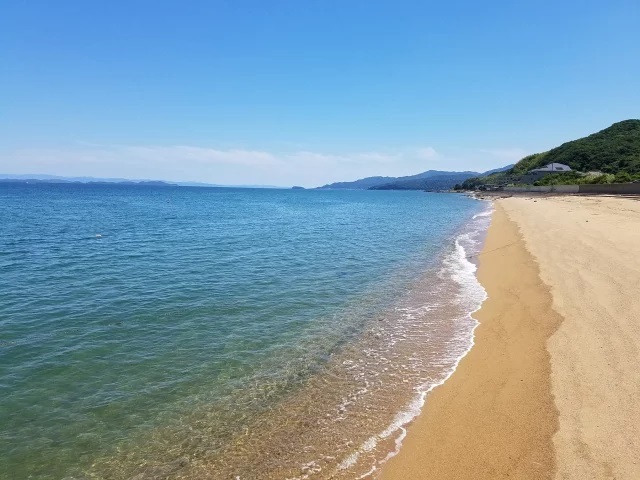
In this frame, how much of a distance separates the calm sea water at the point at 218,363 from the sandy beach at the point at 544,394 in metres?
0.64

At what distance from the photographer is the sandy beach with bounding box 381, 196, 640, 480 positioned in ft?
18.4

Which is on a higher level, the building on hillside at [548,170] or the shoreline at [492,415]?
the building on hillside at [548,170]

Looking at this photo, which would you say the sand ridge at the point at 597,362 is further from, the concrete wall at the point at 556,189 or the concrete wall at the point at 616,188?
the concrete wall at the point at 556,189

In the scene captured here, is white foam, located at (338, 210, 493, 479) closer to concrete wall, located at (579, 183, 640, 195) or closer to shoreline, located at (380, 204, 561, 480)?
shoreline, located at (380, 204, 561, 480)

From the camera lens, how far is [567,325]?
34.7 feet

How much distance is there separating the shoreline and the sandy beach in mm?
17

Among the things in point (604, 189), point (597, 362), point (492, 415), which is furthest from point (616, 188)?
point (492, 415)

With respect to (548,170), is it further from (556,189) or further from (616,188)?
(616,188)

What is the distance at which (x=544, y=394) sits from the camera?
742 centimetres

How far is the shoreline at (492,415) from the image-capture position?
18.7 feet

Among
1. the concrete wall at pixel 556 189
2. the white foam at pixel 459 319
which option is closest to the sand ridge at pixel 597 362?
the white foam at pixel 459 319

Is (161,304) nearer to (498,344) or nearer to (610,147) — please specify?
(498,344)

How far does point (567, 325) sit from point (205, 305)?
11338 mm

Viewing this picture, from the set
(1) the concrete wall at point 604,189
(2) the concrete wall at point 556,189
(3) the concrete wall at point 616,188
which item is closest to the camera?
(3) the concrete wall at point 616,188
